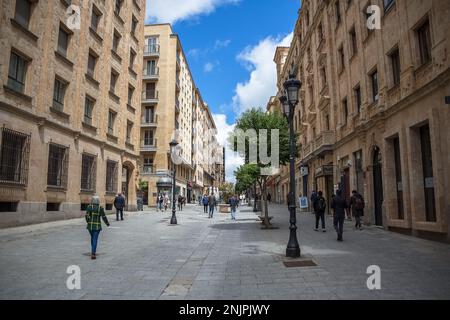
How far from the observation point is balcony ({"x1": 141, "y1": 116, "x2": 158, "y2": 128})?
4388 centimetres

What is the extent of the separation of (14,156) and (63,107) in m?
5.00

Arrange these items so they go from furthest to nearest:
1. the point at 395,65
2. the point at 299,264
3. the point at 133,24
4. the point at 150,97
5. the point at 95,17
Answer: the point at 150,97 < the point at 133,24 < the point at 95,17 < the point at 395,65 < the point at 299,264

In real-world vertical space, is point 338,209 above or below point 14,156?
below

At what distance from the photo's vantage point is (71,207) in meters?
18.8

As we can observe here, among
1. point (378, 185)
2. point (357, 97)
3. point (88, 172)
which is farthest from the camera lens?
point (88, 172)

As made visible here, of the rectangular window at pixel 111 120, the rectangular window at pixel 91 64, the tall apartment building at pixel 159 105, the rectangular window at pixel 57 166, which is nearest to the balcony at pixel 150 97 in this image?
the tall apartment building at pixel 159 105

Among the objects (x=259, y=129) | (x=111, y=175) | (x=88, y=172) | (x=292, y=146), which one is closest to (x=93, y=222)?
(x=292, y=146)

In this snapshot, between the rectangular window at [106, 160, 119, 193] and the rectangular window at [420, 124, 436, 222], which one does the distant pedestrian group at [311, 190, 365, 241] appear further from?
the rectangular window at [106, 160, 119, 193]

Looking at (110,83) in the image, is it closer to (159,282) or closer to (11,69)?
(11,69)

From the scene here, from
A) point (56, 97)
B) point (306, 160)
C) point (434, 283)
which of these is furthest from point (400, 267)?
point (306, 160)

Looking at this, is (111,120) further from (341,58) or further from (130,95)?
(341,58)

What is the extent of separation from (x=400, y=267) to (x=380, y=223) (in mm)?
9463

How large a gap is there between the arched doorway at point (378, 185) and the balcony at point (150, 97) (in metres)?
33.3

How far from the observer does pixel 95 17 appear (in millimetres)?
22656
